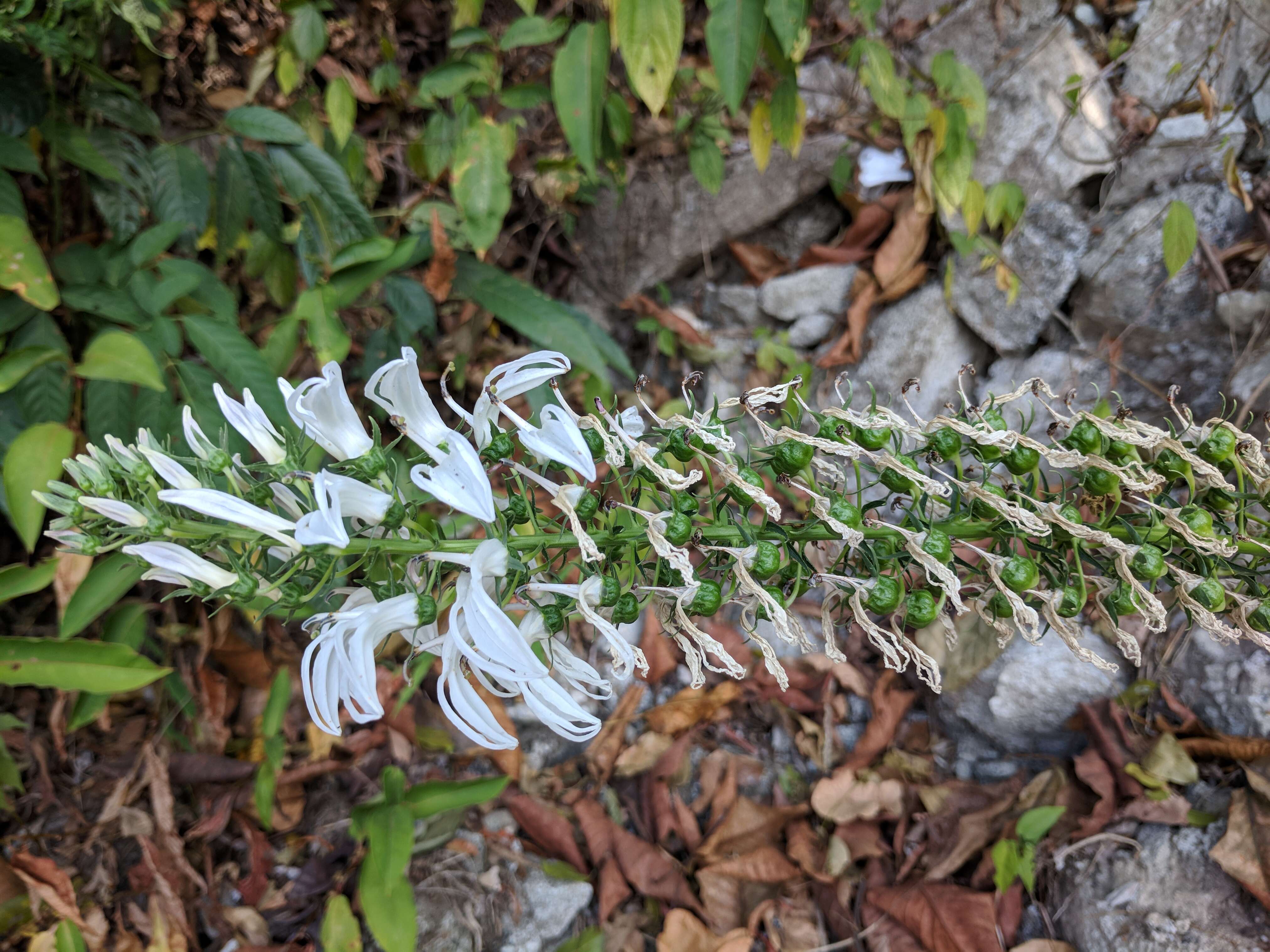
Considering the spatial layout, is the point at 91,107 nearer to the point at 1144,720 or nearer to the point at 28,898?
the point at 28,898

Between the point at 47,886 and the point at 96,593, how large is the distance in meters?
1.15

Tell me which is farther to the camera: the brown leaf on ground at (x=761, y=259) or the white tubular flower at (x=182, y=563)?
the brown leaf on ground at (x=761, y=259)

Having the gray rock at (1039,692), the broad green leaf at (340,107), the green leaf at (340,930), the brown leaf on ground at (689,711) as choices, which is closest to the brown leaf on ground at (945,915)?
the gray rock at (1039,692)

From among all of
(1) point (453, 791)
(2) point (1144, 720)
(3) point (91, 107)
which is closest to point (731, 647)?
(1) point (453, 791)

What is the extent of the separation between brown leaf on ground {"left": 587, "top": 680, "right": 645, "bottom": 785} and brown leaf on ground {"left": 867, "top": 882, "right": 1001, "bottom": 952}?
0.99m

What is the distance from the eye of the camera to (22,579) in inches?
75.0

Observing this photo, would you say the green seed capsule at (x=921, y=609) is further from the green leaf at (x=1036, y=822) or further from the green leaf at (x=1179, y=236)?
the green leaf at (x=1179, y=236)

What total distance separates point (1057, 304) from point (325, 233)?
8.50ft

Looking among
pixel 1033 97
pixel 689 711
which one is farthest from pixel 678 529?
pixel 1033 97

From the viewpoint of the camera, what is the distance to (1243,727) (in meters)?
2.27

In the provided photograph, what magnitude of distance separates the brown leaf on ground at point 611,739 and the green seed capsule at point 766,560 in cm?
193

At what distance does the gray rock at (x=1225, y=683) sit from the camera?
88.4 inches

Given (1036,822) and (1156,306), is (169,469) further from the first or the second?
(1156,306)

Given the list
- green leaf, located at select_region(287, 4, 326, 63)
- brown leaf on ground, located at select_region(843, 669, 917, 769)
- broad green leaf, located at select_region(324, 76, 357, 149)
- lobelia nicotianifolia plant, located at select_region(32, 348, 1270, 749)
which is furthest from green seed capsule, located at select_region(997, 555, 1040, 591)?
green leaf, located at select_region(287, 4, 326, 63)
